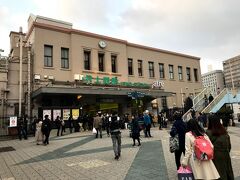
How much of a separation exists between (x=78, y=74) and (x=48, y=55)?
12.1 ft

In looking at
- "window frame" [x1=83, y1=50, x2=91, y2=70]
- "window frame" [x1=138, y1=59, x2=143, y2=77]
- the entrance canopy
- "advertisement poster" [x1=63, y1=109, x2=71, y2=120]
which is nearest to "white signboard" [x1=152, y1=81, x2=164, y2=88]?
"window frame" [x1=138, y1=59, x2=143, y2=77]

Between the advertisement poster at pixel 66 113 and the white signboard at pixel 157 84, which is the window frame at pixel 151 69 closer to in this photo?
the white signboard at pixel 157 84

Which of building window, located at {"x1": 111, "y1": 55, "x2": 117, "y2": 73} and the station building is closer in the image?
the station building

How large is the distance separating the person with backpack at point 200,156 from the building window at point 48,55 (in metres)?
22.2

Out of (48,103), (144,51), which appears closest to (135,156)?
(48,103)

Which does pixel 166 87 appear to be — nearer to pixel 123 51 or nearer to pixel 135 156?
pixel 123 51

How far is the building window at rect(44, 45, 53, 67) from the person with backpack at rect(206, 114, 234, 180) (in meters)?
22.1

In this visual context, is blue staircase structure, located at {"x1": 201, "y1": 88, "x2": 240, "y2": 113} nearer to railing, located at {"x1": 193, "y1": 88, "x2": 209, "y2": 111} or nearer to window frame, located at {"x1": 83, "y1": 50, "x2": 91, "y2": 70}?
railing, located at {"x1": 193, "y1": 88, "x2": 209, "y2": 111}

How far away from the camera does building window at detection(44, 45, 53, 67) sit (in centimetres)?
2480

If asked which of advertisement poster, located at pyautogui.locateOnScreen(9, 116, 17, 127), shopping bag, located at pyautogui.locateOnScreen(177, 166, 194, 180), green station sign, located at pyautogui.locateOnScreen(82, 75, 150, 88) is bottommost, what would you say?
shopping bag, located at pyautogui.locateOnScreen(177, 166, 194, 180)

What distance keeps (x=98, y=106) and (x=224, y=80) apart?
58.8 metres

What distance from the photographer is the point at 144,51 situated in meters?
33.6

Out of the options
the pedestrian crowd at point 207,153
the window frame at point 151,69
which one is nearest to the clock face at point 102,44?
the window frame at point 151,69

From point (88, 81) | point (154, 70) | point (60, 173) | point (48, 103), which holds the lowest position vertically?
point (60, 173)
